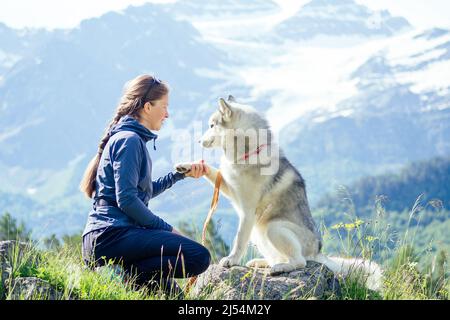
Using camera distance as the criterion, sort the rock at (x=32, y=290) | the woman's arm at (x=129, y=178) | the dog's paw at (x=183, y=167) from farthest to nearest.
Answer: the dog's paw at (x=183, y=167) < the woman's arm at (x=129, y=178) < the rock at (x=32, y=290)

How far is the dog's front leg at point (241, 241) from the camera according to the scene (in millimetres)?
8595

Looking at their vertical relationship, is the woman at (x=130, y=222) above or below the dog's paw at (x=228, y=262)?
above

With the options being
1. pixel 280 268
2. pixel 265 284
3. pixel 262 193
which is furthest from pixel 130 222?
pixel 262 193

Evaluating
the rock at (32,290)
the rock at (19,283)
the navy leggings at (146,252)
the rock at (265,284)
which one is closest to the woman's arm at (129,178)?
the navy leggings at (146,252)

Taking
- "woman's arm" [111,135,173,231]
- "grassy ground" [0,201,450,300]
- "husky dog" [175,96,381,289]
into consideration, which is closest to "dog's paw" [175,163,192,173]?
"husky dog" [175,96,381,289]

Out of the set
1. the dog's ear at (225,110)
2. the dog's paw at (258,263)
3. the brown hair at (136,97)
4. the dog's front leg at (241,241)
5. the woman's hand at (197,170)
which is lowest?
the dog's paw at (258,263)

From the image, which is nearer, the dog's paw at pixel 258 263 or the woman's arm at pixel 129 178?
the woman's arm at pixel 129 178

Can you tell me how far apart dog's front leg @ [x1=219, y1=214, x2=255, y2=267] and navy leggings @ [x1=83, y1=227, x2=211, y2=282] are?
82cm

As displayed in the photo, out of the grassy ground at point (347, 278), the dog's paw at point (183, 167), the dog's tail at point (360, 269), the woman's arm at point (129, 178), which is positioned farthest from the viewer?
the dog's paw at point (183, 167)

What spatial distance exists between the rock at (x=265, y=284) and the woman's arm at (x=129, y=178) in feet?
3.20

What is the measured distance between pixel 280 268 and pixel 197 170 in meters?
1.67

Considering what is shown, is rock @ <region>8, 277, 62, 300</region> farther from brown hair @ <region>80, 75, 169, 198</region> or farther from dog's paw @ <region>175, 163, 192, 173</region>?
dog's paw @ <region>175, 163, 192, 173</region>

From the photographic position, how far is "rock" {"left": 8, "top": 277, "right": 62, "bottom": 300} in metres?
6.45

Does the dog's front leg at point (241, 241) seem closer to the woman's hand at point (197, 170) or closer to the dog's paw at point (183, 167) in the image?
the woman's hand at point (197, 170)
